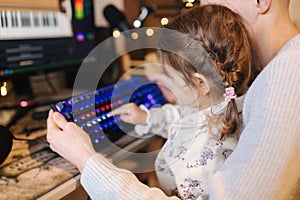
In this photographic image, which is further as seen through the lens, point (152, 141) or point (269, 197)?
point (152, 141)

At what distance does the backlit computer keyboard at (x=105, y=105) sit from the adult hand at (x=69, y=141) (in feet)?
0.15

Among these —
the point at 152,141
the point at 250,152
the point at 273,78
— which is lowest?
the point at 152,141

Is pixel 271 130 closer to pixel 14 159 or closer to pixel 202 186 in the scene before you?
pixel 202 186

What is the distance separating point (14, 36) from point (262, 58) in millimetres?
660

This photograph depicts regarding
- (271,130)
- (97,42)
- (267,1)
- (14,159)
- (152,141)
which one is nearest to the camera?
(271,130)

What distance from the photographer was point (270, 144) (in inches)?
18.6

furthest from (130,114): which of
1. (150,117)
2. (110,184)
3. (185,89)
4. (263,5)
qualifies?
(263,5)

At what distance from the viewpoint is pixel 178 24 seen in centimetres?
64

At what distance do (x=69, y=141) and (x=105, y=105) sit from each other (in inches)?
8.8

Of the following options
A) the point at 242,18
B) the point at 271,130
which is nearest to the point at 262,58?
the point at 242,18

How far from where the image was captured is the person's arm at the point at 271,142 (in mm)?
470

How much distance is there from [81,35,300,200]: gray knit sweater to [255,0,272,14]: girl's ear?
0.11 m

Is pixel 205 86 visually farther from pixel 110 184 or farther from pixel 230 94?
pixel 110 184

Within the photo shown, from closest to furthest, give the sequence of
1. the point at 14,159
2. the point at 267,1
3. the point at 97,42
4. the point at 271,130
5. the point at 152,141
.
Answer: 1. the point at 271,130
2. the point at 267,1
3. the point at 14,159
4. the point at 152,141
5. the point at 97,42
